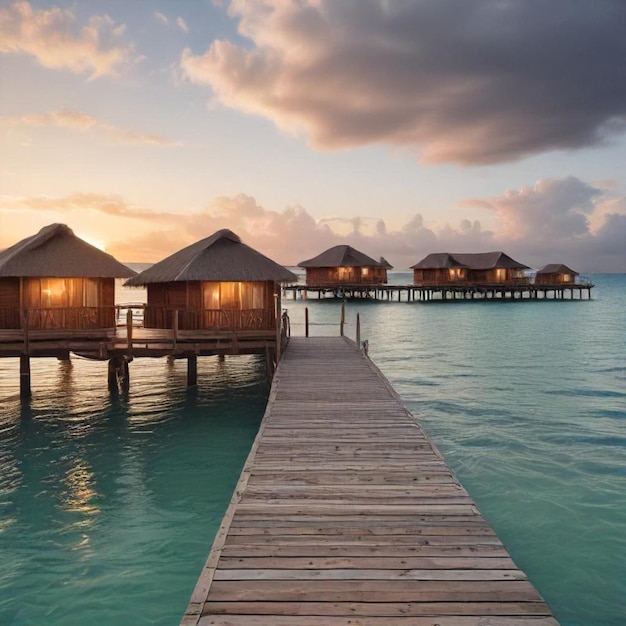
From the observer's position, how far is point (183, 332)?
61.1 ft

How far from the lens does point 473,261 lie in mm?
85875

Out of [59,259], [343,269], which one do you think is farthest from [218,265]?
[343,269]

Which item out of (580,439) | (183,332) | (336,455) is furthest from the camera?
(183,332)

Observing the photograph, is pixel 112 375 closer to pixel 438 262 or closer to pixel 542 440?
pixel 542 440

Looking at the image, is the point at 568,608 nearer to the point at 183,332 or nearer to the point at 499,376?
the point at 183,332

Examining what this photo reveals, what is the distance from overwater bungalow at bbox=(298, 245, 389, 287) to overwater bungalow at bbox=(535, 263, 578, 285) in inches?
1306

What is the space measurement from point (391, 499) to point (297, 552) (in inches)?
74.6

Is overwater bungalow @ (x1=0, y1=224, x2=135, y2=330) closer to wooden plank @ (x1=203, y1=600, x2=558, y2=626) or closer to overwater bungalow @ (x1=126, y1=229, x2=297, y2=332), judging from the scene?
overwater bungalow @ (x1=126, y1=229, x2=297, y2=332)

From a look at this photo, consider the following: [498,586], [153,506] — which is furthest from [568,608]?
[153,506]

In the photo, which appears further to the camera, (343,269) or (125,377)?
(343,269)

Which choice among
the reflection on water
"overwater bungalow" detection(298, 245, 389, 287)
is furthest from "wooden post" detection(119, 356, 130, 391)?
"overwater bungalow" detection(298, 245, 389, 287)

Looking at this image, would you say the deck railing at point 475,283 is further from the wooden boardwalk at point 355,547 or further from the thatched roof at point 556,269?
the wooden boardwalk at point 355,547

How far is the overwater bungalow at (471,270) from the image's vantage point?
83.4m

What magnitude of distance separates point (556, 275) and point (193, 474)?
9306 cm
